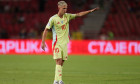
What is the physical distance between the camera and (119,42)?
2916cm

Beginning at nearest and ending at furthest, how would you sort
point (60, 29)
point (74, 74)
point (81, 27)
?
point (60, 29)
point (74, 74)
point (81, 27)

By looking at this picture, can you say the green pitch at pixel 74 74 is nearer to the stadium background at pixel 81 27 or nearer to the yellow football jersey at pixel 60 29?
the yellow football jersey at pixel 60 29

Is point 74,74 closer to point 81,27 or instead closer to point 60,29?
point 60,29

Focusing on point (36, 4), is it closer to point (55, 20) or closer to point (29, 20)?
point (29, 20)

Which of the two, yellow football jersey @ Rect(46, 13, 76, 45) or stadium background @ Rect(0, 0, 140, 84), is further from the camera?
stadium background @ Rect(0, 0, 140, 84)

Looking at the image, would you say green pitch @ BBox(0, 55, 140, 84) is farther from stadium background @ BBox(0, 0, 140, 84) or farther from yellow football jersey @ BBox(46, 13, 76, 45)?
stadium background @ BBox(0, 0, 140, 84)

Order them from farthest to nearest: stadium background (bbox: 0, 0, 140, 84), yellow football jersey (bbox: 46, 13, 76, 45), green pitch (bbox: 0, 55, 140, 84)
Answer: stadium background (bbox: 0, 0, 140, 84), green pitch (bbox: 0, 55, 140, 84), yellow football jersey (bbox: 46, 13, 76, 45)

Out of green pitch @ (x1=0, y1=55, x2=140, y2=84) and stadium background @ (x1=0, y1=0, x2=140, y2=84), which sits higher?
stadium background @ (x1=0, y1=0, x2=140, y2=84)

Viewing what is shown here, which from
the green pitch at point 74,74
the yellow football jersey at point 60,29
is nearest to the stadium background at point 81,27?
the green pitch at point 74,74

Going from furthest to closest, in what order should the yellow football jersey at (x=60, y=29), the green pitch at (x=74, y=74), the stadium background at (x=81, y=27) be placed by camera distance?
the stadium background at (x=81, y=27) < the green pitch at (x=74, y=74) < the yellow football jersey at (x=60, y=29)

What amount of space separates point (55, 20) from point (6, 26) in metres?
27.7

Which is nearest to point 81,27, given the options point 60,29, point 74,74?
point 74,74

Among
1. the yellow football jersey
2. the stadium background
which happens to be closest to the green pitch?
the yellow football jersey

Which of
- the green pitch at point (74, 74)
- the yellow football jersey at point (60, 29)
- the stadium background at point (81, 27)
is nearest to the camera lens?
the yellow football jersey at point (60, 29)
